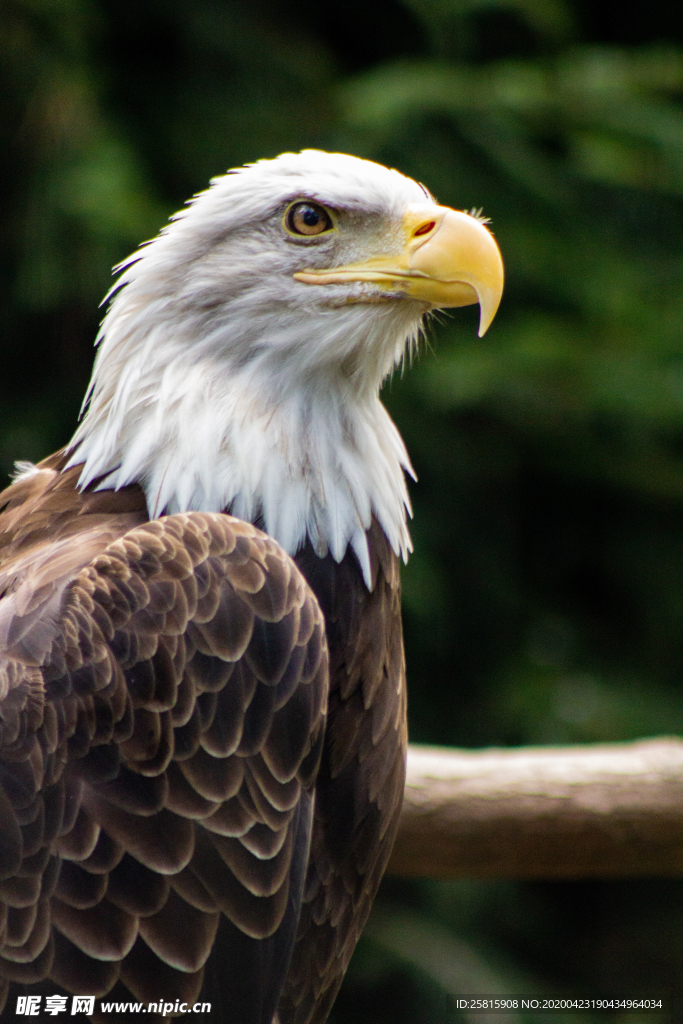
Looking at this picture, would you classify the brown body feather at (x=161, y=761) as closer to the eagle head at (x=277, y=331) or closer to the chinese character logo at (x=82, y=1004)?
the chinese character logo at (x=82, y=1004)

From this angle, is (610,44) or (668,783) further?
(610,44)

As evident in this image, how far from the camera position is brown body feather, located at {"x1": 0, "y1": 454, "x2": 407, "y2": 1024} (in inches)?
73.6

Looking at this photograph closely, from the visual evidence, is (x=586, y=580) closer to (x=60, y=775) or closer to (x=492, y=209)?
(x=492, y=209)

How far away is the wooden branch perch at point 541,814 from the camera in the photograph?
2955mm

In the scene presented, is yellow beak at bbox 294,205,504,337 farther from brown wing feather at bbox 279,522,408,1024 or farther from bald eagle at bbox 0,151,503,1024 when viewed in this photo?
Answer: brown wing feather at bbox 279,522,408,1024

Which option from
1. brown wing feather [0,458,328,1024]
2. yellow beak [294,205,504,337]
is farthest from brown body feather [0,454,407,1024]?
yellow beak [294,205,504,337]

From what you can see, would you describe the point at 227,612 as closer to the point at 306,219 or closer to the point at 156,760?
the point at 156,760

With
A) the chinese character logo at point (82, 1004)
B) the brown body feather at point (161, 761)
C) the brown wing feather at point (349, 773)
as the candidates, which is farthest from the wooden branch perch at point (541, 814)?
the chinese character logo at point (82, 1004)

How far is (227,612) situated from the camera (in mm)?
1920

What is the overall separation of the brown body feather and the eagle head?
19cm

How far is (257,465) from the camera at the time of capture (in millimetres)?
2152

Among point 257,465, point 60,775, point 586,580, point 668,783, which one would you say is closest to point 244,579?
point 257,465

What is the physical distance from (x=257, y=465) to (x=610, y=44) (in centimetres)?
424

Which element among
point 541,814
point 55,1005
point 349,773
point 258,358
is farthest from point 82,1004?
point 541,814
